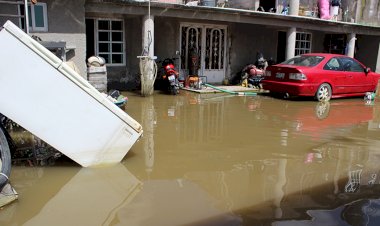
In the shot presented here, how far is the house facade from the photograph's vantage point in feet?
33.3

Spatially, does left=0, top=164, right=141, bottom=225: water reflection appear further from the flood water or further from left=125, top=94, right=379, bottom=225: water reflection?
left=125, top=94, right=379, bottom=225: water reflection

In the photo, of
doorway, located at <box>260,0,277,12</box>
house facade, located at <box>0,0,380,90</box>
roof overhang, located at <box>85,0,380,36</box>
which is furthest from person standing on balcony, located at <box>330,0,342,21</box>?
doorway, located at <box>260,0,277,12</box>

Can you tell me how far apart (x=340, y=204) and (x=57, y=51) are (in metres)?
7.83

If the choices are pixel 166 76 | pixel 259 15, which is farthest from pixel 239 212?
pixel 259 15

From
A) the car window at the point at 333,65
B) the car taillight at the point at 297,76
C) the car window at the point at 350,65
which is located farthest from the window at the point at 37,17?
the car window at the point at 350,65

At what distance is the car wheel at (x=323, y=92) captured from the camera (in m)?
11.4

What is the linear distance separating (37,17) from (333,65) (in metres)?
8.59

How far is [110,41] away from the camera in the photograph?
12766mm

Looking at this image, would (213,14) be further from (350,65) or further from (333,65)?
(350,65)

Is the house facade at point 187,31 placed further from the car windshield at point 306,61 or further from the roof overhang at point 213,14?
the car windshield at point 306,61

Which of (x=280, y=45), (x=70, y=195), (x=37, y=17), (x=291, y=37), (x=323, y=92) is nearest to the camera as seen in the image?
(x=70, y=195)

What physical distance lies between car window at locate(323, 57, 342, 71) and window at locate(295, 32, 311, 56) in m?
5.89

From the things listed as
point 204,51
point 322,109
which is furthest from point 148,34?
point 322,109

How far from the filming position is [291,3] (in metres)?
14.6
